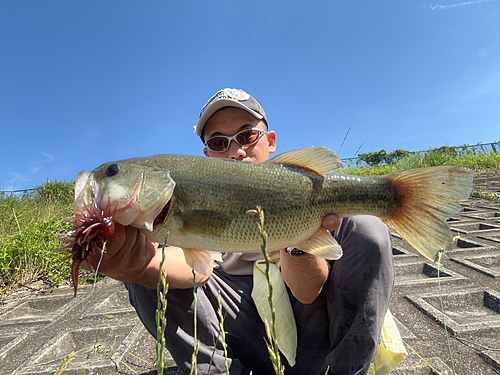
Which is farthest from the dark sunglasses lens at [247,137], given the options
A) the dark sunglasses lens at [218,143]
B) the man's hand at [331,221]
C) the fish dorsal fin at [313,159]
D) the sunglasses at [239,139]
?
the man's hand at [331,221]

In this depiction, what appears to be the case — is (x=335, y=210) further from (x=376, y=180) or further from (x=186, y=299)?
(x=186, y=299)

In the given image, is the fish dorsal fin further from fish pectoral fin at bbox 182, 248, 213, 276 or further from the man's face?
the man's face

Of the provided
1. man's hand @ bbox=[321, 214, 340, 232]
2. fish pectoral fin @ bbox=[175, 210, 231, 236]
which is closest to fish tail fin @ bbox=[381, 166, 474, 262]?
man's hand @ bbox=[321, 214, 340, 232]

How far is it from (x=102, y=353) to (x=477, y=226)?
8.01 meters

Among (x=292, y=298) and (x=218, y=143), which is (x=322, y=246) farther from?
(x=218, y=143)

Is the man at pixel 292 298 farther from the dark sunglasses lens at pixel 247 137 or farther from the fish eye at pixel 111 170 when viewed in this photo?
the dark sunglasses lens at pixel 247 137

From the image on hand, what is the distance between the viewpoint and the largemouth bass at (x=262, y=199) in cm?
155

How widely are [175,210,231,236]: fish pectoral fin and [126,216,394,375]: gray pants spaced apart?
0.79 m

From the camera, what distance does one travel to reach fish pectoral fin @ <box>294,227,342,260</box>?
5.49 ft

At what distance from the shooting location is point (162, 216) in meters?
1.60

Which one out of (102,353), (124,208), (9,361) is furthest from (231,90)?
(9,361)

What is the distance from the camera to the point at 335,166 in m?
1.78

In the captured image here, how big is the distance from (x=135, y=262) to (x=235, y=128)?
1.85 m

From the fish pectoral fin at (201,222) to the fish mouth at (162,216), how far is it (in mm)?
70
